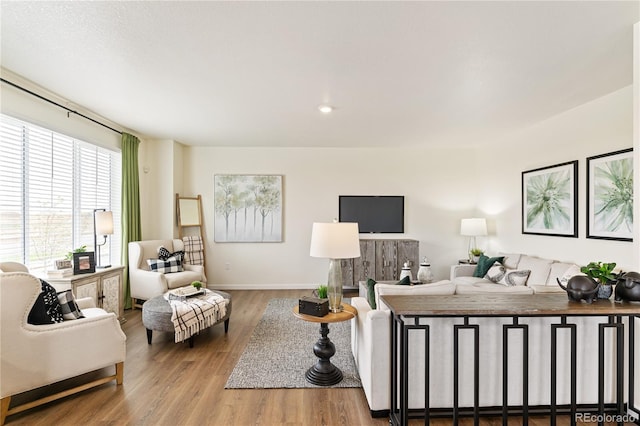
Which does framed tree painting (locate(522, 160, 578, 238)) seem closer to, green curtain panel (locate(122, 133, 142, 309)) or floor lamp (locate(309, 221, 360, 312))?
floor lamp (locate(309, 221, 360, 312))

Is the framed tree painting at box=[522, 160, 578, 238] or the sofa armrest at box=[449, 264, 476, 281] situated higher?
the framed tree painting at box=[522, 160, 578, 238]

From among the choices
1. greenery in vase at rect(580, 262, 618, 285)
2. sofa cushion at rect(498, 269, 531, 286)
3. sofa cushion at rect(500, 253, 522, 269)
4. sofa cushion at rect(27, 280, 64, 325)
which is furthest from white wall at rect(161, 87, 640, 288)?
greenery in vase at rect(580, 262, 618, 285)

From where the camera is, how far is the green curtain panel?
4.65 meters

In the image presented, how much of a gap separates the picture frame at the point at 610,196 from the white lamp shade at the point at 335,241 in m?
2.71

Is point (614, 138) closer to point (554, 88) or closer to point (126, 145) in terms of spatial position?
point (554, 88)

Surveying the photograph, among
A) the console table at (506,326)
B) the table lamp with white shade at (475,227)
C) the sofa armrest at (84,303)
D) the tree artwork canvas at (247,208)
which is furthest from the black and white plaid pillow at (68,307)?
the table lamp with white shade at (475,227)

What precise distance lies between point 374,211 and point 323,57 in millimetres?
3779

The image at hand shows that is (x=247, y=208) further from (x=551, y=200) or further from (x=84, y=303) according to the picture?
(x=551, y=200)

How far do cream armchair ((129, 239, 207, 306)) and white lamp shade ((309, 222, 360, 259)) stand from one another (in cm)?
276

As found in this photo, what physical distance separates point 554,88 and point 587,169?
3.67 feet

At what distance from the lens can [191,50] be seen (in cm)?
239

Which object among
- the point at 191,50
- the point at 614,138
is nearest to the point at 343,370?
the point at 191,50

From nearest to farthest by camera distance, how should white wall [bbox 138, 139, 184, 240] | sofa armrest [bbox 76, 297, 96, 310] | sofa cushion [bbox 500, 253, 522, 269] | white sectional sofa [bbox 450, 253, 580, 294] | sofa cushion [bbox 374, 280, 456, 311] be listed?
sofa cushion [bbox 374, 280, 456, 311]
white sectional sofa [bbox 450, 253, 580, 294]
sofa armrest [bbox 76, 297, 96, 310]
sofa cushion [bbox 500, 253, 522, 269]
white wall [bbox 138, 139, 184, 240]

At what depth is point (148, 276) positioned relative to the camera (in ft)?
14.4
